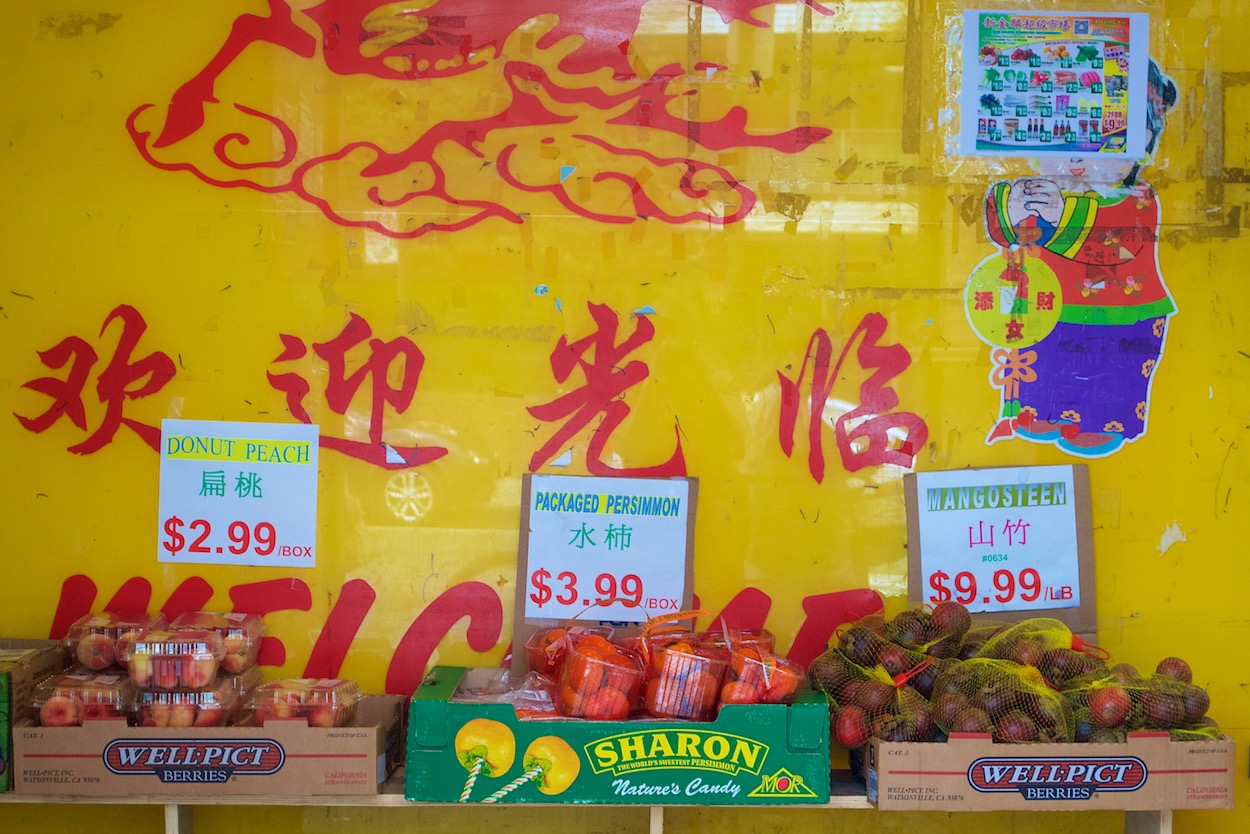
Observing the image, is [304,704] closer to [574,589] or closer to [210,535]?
[210,535]

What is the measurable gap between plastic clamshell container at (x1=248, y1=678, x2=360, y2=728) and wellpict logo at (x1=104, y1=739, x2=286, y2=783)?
92 mm

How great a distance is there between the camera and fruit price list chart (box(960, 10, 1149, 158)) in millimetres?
3055

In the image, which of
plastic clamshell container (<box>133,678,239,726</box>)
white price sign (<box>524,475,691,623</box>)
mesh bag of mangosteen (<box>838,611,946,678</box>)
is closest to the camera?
plastic clamshell container (<box>133,678,239,726</box>)

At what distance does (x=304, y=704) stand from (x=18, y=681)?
68 cm

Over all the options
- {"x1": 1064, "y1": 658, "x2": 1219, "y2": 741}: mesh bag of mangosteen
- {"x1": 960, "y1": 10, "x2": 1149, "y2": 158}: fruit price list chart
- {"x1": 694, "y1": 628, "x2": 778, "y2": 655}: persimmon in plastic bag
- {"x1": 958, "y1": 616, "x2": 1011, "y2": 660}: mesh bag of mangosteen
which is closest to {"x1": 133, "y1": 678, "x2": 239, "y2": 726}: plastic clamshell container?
{"x1": 694, "y1": 628, "x2": 778, "y2": 655}: persimmon in plastic bag

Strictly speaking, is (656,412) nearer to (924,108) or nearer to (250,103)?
(924,108)

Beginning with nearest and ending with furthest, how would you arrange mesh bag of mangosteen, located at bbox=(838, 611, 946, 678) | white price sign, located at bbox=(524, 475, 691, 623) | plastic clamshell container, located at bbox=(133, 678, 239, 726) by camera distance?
plastic clamshell container, located at bbox=(133, 678, 239, 726) < mesh bag of mangosteen, located at bbox=(838, 611, 946, 678) < white price sign, located at bbox=(524, 475, 691, 623)

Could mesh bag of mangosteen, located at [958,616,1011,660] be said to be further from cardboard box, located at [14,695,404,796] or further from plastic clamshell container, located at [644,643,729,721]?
cardboard box, located at [14,695,404,796]

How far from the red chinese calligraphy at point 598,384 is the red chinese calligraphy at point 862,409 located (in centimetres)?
36

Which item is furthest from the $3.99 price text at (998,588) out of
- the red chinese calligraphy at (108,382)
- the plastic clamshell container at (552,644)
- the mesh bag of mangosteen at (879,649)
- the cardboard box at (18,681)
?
the cardboard box at (18,681)

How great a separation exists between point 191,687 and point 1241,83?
3246 millimetres

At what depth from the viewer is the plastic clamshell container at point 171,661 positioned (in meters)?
2.65

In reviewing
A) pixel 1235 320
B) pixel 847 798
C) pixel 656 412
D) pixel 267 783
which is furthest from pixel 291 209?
pixel 1235 320

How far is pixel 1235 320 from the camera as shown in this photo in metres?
3.09
